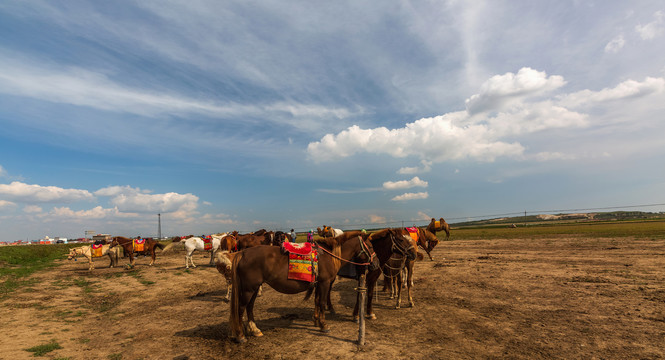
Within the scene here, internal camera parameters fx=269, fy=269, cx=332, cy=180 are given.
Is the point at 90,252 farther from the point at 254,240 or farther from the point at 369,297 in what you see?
the point at 369,297

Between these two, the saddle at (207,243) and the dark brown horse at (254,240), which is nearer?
the dark brown horse at (254,240)

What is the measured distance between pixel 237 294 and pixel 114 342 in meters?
3.54

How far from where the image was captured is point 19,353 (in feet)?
19.3

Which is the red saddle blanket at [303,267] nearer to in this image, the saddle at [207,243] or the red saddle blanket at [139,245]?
the saddle at [207,243]

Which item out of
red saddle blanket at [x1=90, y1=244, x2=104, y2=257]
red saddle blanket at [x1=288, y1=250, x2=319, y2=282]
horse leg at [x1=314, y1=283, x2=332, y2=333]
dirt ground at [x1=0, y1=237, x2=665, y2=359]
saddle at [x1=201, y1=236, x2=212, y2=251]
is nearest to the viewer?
dirt ground at [x1=0, y1=237, x2=665, y2=359]

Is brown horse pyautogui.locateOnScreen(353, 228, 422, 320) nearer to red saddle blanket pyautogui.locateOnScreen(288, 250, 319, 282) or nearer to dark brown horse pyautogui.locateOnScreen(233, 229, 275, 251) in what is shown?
red saddle blanket pyautogui.locateOnScreen(288, 250, 319, 282)

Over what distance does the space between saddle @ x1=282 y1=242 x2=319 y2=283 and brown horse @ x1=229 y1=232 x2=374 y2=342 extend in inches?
4.5

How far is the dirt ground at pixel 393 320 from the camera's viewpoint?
18.9ft

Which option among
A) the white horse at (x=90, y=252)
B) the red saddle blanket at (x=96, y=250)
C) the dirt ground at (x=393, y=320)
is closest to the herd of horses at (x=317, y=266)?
the dirt ground at (x=393, y=320)

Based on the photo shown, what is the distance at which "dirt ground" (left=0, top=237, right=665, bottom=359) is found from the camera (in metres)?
5.75

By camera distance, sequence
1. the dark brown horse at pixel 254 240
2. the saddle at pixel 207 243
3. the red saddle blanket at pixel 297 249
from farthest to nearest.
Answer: the saddle at pixel 207 243 → the dark brown horse at pixel 254 240 → the red saddle blanket at pixel 297 249

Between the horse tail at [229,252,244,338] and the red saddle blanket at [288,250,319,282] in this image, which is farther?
the red saddle blanket at [288,250,319,282]

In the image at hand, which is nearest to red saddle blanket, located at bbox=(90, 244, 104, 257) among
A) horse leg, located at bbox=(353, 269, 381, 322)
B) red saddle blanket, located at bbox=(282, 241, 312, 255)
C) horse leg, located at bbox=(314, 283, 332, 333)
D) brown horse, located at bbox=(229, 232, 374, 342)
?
brown horse, located at bbox=(229, 232, 374, 342)

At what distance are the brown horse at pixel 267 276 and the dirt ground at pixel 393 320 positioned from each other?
0.50 metres
